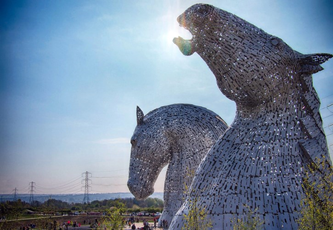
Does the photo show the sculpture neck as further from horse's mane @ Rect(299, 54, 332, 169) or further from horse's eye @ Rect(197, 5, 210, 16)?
horse's eye @ Rect(197, 5, 210, 16)

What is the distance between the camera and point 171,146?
8117 millimetres

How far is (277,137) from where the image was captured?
4.89 m

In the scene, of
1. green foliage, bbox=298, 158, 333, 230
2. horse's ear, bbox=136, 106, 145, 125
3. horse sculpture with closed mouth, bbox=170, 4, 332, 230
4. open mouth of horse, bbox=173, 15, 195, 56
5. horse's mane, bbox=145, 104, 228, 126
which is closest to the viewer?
green foliage, bbox=298, 158, 333, 230

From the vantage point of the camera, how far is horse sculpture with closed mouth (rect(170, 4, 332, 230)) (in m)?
4.46

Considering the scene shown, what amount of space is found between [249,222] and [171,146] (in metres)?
4.05

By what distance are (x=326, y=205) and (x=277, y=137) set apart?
1155mm

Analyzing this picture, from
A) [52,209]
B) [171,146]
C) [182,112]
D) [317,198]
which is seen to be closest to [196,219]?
[317,198]

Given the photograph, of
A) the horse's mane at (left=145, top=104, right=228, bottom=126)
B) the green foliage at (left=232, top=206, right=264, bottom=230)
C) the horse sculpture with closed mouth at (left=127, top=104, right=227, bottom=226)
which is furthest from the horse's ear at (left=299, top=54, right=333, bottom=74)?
the horse's mane at (left=145, top=104, right=228, bottom=126)

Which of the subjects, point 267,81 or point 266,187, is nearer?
point 266,187

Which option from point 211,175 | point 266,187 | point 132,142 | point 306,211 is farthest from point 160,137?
point 306,211

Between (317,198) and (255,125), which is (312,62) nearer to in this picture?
(255,125)

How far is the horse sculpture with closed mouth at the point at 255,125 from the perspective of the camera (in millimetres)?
4465

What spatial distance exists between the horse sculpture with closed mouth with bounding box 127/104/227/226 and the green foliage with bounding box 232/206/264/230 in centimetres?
300

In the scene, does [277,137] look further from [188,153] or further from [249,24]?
[188,153]
